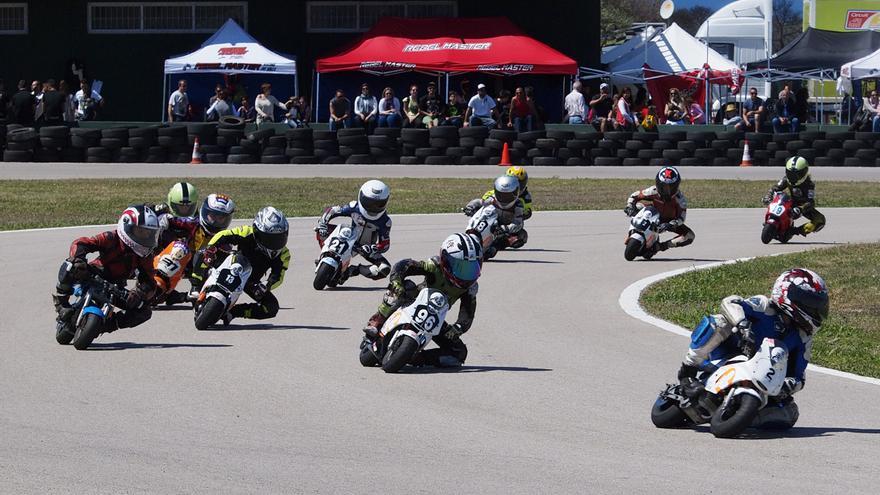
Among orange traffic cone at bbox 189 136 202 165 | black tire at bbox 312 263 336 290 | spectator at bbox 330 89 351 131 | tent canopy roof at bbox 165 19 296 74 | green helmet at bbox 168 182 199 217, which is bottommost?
black tire at bbox 312 263 336 290

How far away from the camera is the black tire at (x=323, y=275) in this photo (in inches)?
525

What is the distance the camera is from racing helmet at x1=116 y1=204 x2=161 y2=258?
10086mm

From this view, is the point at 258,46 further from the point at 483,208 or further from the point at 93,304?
the point at 93,304

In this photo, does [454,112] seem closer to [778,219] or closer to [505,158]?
[505,158]

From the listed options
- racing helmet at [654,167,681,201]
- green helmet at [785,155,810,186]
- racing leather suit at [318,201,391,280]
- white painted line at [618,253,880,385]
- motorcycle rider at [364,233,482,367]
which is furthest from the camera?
Result: green helmet at [785,155,810,186]

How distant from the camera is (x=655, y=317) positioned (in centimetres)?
1169

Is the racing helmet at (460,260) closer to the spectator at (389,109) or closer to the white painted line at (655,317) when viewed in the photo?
the white painted line at (655,317)

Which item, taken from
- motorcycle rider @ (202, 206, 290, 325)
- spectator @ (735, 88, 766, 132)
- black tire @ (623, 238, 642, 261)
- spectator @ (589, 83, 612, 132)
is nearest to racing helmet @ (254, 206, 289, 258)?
motorcycle rider @ (202, 206, 290, 325)

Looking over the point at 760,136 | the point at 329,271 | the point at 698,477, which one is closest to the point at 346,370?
the point at 698,477

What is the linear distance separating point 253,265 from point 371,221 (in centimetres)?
291

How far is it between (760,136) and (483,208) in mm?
15644

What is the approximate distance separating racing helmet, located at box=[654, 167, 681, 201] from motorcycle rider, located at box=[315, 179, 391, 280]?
361 centimetres

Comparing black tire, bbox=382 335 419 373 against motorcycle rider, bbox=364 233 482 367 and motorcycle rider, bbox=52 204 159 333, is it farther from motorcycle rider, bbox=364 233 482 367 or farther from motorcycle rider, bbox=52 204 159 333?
motorcycle rider, bbox=52 204 159 333

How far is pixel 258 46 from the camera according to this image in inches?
1324
